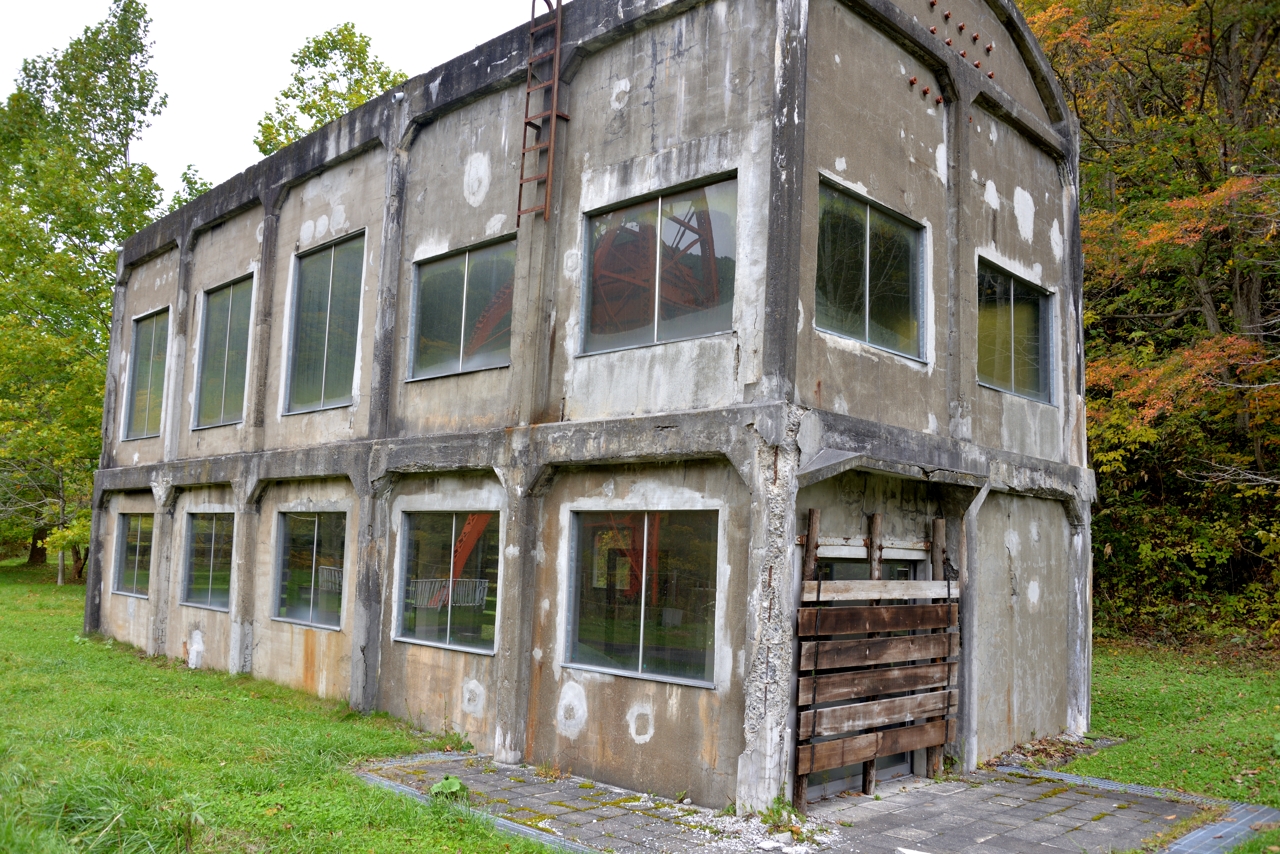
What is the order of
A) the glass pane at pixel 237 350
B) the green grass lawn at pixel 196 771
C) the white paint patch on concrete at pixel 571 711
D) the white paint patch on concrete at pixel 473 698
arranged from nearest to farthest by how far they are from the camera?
the green grass lawn at pixel 196 771 → the white paint patch on concrete at pixel 571 711 → the white paint patch on concrete at pixel 473 698 → the glass pane at pixel 237 350

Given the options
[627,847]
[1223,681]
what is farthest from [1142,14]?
[627,847]

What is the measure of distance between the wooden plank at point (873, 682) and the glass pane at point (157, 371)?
44.0 ft

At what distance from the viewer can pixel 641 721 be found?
8.36 meters

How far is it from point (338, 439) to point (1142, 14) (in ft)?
46.1

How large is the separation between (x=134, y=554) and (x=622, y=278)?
12.4 metres

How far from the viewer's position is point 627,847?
6754 mm

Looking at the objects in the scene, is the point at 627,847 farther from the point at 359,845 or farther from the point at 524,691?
the point at 524,691

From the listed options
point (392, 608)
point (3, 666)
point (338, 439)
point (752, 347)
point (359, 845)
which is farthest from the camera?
point (3, 666)

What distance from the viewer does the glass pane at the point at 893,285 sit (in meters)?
8.88

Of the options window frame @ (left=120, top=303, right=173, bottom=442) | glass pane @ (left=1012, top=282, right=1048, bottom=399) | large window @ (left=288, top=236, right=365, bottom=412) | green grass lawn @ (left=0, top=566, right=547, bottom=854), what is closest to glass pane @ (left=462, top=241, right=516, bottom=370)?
large window @ (left=288, top=236, right=365, bottom=412)

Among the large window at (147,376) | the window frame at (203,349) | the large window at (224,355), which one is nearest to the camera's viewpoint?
the window frame at (203,349)

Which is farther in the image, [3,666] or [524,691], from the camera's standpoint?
[3,666]

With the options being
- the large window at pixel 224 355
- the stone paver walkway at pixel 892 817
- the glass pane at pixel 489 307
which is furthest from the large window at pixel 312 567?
the stone paver walkway at pixel 892 817

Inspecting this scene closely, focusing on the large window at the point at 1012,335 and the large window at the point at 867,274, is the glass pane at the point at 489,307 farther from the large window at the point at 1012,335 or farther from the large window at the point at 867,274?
the large window at the point at 1012,335
